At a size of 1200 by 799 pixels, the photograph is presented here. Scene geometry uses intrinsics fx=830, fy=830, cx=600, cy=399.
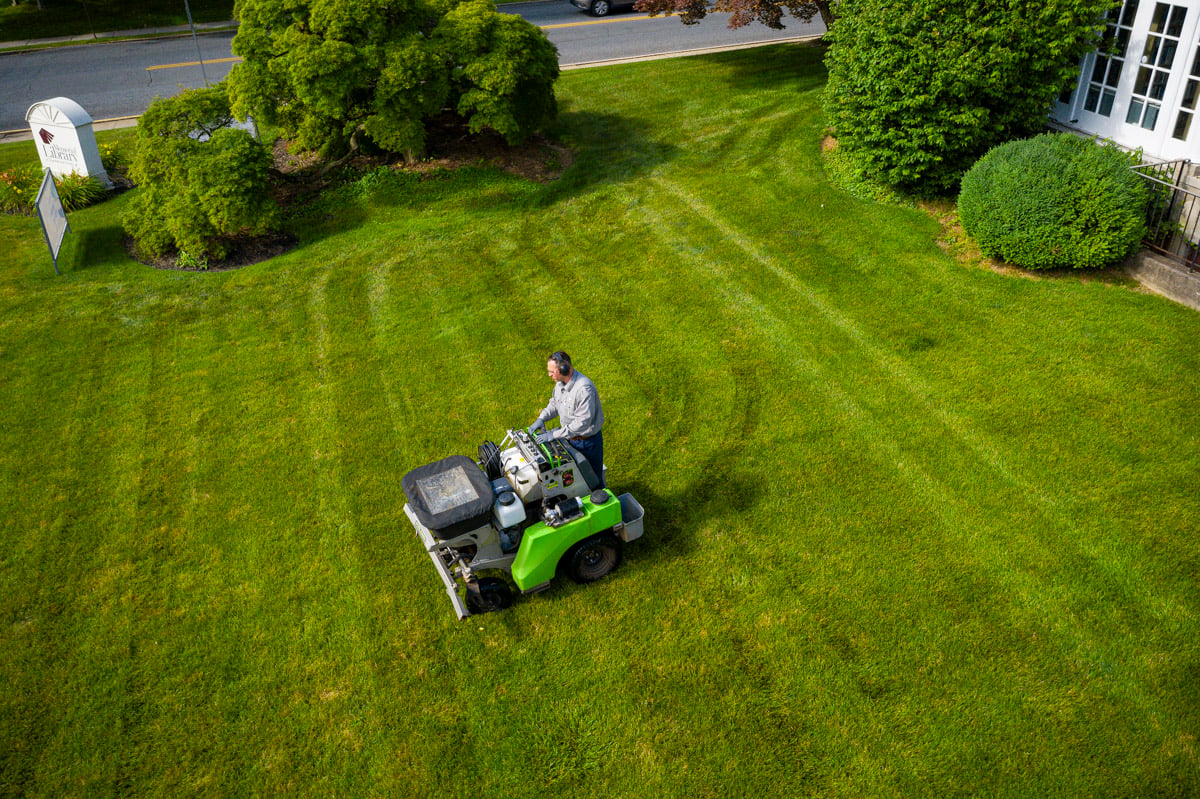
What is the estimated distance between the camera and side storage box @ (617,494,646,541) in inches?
287

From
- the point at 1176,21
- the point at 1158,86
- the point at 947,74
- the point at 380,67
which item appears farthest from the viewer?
the point at 380,67

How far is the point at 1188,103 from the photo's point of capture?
11469 millimetres

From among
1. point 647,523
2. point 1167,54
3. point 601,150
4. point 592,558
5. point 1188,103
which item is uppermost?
point 1167,54

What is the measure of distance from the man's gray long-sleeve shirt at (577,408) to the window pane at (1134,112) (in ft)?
33.9

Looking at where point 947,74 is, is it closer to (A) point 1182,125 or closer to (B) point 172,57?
(A) point 1182,125

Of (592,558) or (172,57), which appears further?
(172,57)

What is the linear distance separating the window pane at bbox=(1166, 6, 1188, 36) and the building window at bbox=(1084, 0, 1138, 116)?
58 cm

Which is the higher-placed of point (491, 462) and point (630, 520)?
point (491, 462)

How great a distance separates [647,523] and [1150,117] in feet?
33.2

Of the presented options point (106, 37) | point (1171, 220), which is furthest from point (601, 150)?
point (106, 37)

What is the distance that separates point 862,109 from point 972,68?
1830 millimetres

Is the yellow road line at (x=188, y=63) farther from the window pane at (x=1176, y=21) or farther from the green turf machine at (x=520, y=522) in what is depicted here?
the window pane at (x=1176, y=21)

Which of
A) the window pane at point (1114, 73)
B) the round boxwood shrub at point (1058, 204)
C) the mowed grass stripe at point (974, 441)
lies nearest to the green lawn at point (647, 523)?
the mowed grass stripe at point (974, 441)

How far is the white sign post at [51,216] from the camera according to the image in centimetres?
1223
